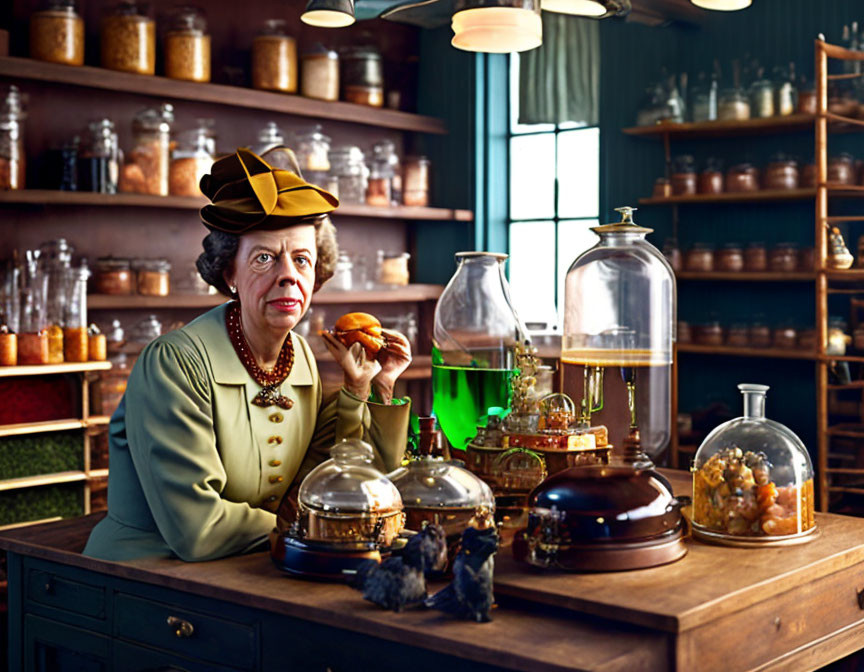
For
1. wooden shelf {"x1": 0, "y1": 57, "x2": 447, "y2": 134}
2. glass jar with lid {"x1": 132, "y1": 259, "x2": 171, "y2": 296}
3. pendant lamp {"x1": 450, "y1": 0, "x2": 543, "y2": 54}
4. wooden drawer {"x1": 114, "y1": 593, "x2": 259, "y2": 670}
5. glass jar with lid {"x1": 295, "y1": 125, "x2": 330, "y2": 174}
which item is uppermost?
wooden shelf {"x1": 0, "y1": 57, "x2": 447, "y2": 134}

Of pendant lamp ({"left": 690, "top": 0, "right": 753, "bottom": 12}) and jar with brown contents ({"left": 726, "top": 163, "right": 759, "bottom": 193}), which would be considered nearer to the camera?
pendant lamp ({"left": 690, "top": 0, "right": 753, "bottom": 12})

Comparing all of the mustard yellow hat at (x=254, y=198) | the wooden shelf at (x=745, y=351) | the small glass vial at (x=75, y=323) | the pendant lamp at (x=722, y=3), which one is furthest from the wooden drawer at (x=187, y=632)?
the wooden shelf at (x=745, y=351)

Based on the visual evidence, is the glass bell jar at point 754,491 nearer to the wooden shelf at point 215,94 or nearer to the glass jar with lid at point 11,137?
the glass jar with lid at point 11,137

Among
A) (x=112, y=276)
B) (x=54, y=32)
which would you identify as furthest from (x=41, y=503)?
(x=54, y=32)

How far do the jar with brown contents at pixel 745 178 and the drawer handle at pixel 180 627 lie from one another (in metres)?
3.95

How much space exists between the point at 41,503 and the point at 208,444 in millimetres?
2331

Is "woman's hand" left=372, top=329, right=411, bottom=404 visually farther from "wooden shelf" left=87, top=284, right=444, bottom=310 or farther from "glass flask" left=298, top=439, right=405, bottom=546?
"wooden shelf" left=87, top=284, right=444, bottom=310

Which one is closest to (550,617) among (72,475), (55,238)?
(72,475)

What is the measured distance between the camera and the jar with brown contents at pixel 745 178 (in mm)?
5105

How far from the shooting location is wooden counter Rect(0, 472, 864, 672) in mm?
1461

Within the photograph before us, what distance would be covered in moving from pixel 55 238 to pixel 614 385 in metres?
3.39

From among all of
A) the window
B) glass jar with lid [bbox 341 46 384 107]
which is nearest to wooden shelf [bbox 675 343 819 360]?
the window

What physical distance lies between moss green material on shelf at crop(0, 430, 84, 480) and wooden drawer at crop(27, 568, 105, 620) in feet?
6.33

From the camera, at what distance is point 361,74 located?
5.74 m
